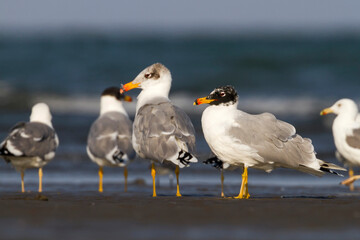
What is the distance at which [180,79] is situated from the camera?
26.0 metres

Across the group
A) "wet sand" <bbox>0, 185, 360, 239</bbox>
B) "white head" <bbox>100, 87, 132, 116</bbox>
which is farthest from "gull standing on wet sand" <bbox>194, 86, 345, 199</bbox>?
"white head" <bbox>100, 87, 132, 116</bbox>

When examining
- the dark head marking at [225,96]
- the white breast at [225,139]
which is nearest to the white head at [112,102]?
the dark head marking at [225,96]

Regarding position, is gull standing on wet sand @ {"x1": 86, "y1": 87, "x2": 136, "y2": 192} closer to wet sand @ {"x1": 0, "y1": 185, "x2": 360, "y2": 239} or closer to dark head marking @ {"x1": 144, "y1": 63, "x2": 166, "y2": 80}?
dark head marking @ {"x1": 144, "y1": 63, "x2": 166, "y2": 80}

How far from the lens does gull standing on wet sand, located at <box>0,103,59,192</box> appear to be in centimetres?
880

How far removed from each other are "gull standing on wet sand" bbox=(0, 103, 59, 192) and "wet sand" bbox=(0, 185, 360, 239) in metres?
2.23

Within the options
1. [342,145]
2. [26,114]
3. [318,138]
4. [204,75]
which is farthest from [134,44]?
[342,145]

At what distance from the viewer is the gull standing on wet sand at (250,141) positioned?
7242 millimetres

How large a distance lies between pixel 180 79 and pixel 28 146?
1722 centimetres

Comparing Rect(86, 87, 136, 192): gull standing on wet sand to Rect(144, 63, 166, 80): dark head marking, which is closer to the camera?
Rect(144, 63, 166, 80): dark head marking

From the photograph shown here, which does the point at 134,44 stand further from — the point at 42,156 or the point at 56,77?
the point at 42,156

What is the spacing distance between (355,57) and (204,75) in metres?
7.07

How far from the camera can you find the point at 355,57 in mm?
30297

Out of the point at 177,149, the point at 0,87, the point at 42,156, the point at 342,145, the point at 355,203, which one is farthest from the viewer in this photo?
the point at 0,87

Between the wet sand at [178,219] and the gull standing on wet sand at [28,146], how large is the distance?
2.23 meters
